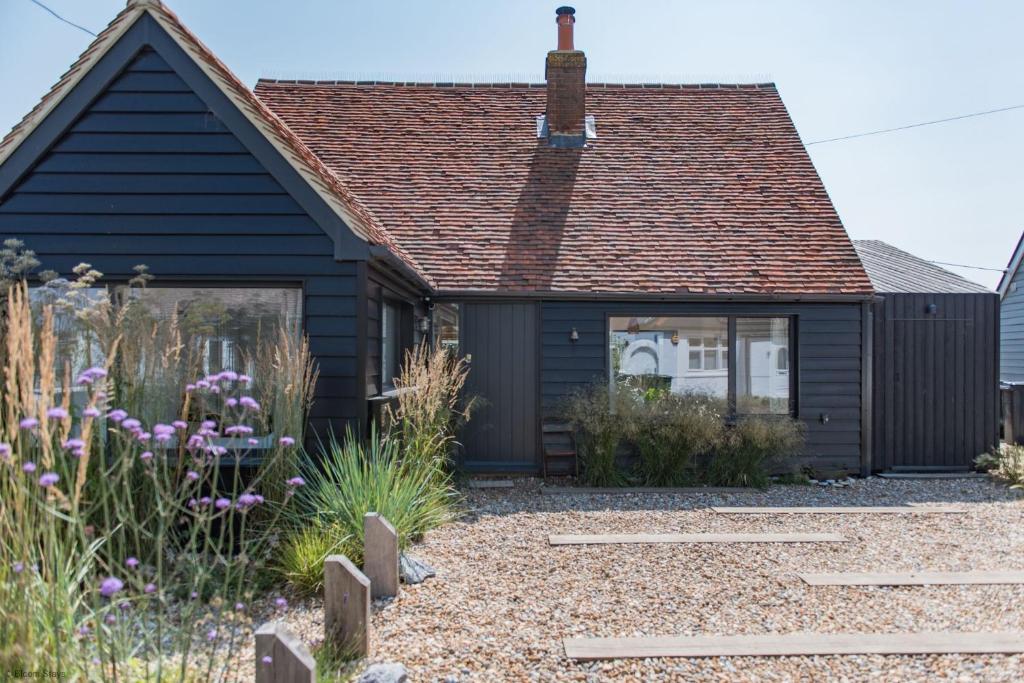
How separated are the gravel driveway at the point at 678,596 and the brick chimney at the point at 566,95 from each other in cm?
625

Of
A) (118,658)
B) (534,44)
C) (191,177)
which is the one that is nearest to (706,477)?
(191,177)

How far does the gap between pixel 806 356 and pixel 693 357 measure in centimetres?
146

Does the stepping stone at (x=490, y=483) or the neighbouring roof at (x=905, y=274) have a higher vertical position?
the neighbouring roof at (x=905, y=274)

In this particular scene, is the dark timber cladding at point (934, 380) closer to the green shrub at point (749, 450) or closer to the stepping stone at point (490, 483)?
the green shrub at point (749, 450)

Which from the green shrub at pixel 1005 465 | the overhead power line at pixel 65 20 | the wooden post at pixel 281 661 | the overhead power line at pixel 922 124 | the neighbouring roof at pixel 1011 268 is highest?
the overhead power line at pixel 922 124

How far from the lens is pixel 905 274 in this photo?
33.3ft

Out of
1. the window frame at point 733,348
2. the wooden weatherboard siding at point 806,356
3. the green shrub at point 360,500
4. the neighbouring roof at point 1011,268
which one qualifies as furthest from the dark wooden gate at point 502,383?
the neighbouring roof at point 1011,268

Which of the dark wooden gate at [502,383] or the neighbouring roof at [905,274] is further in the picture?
the neighbouring roof at [905,274]

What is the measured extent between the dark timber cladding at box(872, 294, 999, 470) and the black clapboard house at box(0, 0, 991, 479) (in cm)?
35

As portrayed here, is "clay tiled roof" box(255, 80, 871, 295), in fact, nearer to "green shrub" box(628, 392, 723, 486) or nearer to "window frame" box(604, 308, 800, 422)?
"window frame" box(604, 308, 800, 422)

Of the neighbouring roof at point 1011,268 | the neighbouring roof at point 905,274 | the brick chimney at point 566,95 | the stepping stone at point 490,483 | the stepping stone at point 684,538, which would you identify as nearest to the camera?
the stepping stone at point 684,538

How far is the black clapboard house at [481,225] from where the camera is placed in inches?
224

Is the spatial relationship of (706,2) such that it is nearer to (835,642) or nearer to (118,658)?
(835,642)

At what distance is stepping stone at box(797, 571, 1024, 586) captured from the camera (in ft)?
14.8
